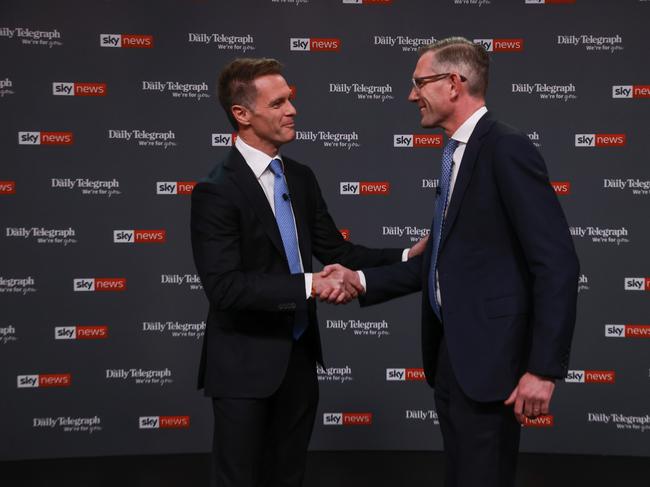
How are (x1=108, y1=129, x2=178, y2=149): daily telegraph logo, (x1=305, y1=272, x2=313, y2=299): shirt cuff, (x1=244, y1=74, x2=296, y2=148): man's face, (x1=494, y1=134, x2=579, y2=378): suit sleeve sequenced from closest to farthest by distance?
(x1=494, y1=134, x2=579, y2=378): suit sleeve
(x1=305, y1=272, x2=313, y2=299): shirt cuff
(x1=244, y1=74, x2=296, y2=148): man's face
(x1=108, y1=129, x2=178, y2=149): daily telegraph logo

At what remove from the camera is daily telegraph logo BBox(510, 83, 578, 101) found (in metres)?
3.90

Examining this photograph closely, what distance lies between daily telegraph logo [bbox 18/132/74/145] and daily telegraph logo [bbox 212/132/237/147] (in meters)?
0.86

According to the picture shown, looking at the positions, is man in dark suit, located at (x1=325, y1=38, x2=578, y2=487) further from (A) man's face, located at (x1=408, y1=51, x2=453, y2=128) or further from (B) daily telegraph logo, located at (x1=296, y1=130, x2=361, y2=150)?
(B) daily telegraph logo, located at (x1=296, y1=130, x2=361, y2=150)

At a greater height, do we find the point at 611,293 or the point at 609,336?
the point at 611,293

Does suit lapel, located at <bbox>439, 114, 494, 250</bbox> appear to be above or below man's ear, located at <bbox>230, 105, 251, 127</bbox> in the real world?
below

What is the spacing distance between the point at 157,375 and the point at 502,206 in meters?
2.86

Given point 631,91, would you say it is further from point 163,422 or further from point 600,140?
point 163,422

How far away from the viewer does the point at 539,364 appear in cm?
163

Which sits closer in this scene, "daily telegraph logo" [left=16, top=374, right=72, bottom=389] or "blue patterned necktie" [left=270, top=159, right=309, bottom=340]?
"blue patterned necktie" [left=270, top=159, right=309, bottom=340]

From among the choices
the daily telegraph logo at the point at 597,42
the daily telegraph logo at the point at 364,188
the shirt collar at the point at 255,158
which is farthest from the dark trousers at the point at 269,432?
the daily telegraph logo at the point at 597,42

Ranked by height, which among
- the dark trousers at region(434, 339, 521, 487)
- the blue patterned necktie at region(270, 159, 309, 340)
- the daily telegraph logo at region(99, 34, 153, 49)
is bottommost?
the dark trousers at region(434, 339, 521, 487)

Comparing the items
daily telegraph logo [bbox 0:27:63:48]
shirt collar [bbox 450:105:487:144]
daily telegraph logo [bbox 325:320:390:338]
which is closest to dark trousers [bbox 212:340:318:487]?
shirt collar [bbox 450:105:487:144]

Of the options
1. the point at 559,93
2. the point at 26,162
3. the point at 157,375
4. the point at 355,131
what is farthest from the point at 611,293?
the point at 26,162

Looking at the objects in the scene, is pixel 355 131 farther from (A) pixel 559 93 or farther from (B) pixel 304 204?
(B) pixel 304 204
